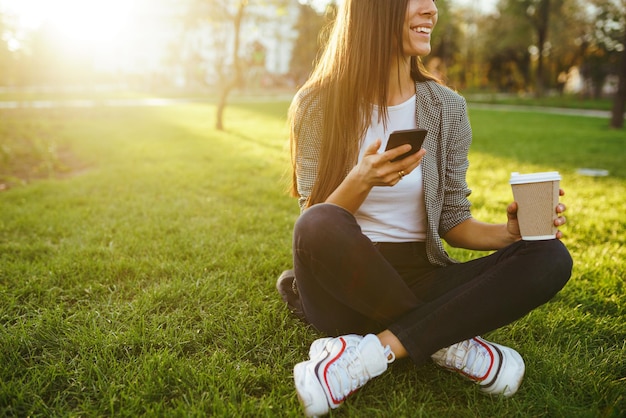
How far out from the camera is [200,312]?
2383mm

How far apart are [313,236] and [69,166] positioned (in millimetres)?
5705

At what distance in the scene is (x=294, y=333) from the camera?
85.4 inches

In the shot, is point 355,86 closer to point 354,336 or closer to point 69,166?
point 354,336

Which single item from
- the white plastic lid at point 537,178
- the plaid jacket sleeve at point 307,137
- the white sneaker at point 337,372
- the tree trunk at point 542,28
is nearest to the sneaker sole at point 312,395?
the white sneaker at point 337,372

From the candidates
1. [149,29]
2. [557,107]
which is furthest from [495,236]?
[149,29]

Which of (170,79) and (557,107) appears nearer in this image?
(557,107)

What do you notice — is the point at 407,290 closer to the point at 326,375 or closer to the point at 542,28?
the point at 326,375

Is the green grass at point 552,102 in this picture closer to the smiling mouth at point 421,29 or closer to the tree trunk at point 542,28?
the tree trunk at point 542,28

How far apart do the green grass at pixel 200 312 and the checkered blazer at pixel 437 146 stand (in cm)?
37

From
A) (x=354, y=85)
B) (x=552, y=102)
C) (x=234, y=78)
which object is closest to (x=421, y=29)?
(x=354, y=85)

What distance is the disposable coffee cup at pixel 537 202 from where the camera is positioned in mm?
1497

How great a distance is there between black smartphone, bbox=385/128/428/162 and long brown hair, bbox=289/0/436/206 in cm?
43

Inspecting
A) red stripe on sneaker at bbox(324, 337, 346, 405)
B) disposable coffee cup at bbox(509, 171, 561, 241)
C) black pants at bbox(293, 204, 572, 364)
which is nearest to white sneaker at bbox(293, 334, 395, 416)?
red stripe on sneaker at bbox(324, 337, 346, 405)

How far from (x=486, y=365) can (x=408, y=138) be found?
879 millimetres
